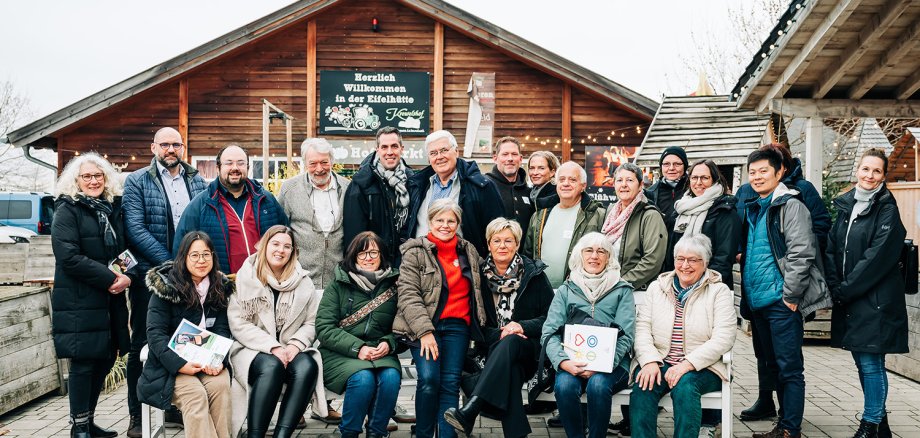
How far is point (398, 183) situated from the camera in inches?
184

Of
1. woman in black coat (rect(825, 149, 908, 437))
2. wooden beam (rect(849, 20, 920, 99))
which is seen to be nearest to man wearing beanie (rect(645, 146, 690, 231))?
woman in black coat (rect(825, 149, 908, 437))

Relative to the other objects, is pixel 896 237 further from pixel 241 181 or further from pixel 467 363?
pixel 241 181

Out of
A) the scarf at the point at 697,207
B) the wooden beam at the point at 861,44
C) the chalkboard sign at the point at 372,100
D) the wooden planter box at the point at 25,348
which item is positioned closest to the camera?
the scarf at the point at 697,207

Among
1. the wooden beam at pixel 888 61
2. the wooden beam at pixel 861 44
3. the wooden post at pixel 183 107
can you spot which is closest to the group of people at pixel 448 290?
the wooden beam at pixel 861 44

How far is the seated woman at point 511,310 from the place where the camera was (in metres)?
3.92

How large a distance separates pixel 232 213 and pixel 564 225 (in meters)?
2.20

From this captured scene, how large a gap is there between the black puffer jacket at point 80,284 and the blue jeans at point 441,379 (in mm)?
1953

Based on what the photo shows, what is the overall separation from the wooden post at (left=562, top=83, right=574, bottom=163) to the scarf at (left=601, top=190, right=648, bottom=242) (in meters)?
7.89

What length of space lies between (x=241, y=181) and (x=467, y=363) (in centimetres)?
188

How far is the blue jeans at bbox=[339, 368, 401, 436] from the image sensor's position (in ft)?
12.7

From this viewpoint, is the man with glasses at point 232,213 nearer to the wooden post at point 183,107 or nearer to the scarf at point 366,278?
the scarf at point 366,278

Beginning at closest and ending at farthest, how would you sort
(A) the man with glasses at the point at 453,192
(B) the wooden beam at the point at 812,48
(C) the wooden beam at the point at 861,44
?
1. (A) the man with glasses at the point at 453,192
2. (C) the wooden beam at the point at 861,44
3. (B) the wooden beam at the point at 812,48

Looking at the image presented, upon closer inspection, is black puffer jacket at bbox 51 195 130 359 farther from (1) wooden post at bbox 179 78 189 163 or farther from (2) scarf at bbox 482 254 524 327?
(1) wooden post at bbox 179 78 189 163

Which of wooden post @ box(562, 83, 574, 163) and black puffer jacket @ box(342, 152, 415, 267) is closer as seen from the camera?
black puffer jacket @ box(342, 152, 415, 267)
